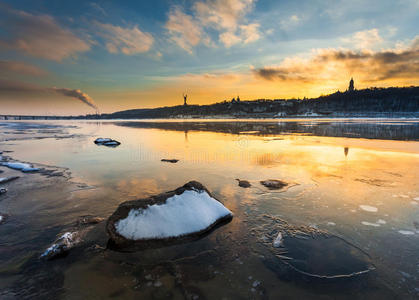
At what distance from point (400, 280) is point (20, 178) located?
10971 mm

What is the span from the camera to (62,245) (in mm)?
3805

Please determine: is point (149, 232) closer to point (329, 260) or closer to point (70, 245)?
point (70, 245)

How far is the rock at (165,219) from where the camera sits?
4.07 m

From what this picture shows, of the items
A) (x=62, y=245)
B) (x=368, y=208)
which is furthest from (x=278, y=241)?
(x=62, y=245)

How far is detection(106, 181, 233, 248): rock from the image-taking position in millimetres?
4066

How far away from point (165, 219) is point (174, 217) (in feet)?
0.66

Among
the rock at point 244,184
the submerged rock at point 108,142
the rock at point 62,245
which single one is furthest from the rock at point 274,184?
the submerged rock at point 108,142

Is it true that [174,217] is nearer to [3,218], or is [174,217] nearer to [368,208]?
[3,218]

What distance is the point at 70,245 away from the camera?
3.92 metres

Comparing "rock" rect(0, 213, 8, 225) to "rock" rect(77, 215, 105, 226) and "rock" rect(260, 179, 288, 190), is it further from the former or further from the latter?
"rock" rect(260, 179, 288, 190)

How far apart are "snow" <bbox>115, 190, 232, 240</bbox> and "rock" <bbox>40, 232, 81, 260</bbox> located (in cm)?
84

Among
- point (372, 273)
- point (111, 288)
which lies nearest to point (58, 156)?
point (111, 288)

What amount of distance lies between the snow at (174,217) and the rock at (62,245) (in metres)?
0.84

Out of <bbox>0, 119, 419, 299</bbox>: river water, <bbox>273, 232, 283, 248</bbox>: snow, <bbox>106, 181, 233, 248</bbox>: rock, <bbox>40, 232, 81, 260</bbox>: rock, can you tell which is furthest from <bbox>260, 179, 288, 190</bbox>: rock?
<bbox>40, 232, 81, 260</bbox>: rock
